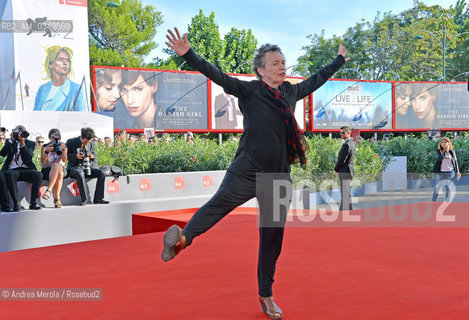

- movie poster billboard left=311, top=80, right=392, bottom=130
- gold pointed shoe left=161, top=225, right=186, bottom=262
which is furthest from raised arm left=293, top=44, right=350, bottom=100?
movie poster billboard left=311, top=80, right=392, bottom=130

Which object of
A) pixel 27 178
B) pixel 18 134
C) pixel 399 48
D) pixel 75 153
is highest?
pixel 399 48

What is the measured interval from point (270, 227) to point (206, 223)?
437 millimetres

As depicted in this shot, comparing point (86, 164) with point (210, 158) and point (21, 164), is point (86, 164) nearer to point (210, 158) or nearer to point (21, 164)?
point (21, 164)

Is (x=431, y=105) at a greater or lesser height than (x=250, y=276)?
greater

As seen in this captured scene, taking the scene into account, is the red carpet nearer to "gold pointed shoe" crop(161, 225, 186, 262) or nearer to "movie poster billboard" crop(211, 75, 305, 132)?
"gold pointed shoe" crop(161, 225, 186, 262)

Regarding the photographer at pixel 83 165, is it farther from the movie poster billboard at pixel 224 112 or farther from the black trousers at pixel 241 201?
the movie poster billboard at pixel 224 112

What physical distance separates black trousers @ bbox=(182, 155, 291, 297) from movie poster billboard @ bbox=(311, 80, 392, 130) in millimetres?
27196

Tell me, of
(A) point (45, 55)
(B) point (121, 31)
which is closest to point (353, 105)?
(A) point (45, 55)

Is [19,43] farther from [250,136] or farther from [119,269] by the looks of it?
[250,136]

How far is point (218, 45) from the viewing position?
5181 cm

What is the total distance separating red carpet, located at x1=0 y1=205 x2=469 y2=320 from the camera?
383cm

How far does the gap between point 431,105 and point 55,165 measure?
2975cm

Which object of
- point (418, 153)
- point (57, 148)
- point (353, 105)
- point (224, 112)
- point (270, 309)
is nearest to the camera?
point (270, 309)

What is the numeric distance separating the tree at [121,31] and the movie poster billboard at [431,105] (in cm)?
2088
